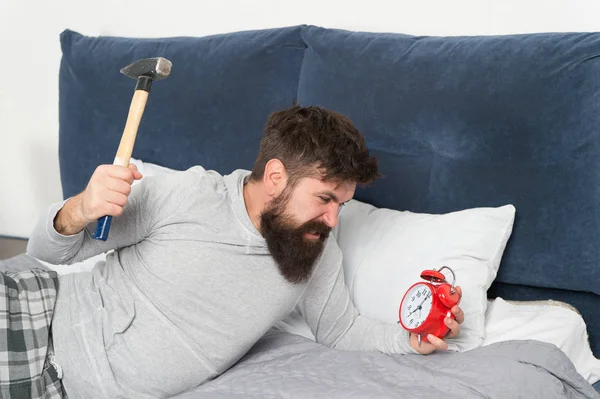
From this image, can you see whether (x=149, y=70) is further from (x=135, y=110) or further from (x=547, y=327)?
(x=547, y=327)

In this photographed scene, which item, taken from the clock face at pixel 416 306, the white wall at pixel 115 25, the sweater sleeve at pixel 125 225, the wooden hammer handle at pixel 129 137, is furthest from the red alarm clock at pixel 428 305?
the white wall at pixel 115 25

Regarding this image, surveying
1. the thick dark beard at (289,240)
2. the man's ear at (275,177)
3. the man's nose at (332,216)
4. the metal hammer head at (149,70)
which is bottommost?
the thick dark beard at (289,240)

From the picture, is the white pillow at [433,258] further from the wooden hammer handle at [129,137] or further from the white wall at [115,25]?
the wooden hammer handle at [129,137]

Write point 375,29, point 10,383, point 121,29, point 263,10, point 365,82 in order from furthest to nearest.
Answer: point 121,29 < point 263,10 < point 375,29 < point 365,82 < point 10,383

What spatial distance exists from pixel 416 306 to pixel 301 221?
271 millimetres

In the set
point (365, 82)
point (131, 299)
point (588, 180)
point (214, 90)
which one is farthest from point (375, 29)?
point (131, 299)

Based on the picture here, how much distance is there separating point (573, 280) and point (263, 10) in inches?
46.3

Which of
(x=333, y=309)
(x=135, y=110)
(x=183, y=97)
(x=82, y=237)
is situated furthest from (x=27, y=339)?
(x=183, y=97)

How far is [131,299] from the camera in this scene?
1578mm

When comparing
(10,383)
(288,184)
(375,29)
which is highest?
(375,29)

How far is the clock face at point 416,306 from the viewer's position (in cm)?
148

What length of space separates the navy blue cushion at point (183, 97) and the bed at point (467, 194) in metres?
0.08

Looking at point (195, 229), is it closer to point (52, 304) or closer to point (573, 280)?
point (52, 304)

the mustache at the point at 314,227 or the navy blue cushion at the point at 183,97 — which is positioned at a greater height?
the navy blue cushion at the point at 183,97
